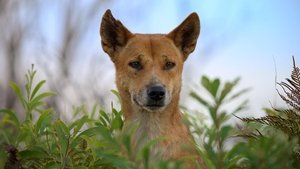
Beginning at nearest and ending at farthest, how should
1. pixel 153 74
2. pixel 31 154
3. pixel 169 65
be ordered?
pixel 31 154 < pixel 153 74 < pixel 169 65

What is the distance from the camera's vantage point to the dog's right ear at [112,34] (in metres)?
5.74

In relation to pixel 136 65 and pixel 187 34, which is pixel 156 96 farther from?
pixel 187 34

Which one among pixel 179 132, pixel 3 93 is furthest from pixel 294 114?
pixel 3 93

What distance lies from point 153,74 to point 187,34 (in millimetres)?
744

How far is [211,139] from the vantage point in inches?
83.2

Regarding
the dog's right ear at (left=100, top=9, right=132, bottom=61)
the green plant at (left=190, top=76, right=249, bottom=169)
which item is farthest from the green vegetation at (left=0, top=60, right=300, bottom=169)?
the dog's right ear at (left=100, top=9, right=132, bottom=61)

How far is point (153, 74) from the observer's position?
5.31 meters

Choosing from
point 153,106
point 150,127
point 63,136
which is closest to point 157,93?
point 153,106

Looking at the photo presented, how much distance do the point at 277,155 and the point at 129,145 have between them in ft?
1.74

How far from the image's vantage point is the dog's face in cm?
513

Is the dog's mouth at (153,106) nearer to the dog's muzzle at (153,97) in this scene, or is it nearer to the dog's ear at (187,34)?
the dog's muzzle at (153,97)

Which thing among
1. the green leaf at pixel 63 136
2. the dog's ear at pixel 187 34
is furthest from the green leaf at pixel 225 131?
the dog's ear at pixel 187 34

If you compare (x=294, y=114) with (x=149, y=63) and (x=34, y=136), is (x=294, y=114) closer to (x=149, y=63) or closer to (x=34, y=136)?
(x=34, y=136)

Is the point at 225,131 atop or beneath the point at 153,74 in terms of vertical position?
beneath
